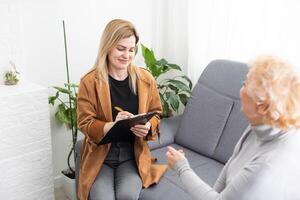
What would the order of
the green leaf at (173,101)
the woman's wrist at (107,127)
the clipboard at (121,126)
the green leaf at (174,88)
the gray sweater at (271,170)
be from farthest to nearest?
the green leaf at (174,88)
the green leaf at (173,101)
the woman's wrist at (107,127)
the clipboard at (121,126)
the gray sweater at (271,170)

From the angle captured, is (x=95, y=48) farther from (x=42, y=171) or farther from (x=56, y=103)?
(x=42, y=171)

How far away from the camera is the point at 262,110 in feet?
3.79

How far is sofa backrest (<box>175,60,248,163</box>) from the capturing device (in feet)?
7.02

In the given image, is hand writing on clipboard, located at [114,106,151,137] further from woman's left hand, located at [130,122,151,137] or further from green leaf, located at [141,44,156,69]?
green leaf, located at [141,44,156,69]

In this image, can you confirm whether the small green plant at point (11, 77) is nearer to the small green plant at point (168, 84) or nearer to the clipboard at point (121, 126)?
the clipboard at point (121, 126)

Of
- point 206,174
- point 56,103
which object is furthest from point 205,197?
point 56,103

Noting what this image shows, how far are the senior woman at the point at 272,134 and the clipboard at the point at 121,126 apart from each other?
25.2 inches

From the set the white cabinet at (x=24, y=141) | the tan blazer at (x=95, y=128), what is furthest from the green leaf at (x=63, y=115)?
the tan blazer at (x=95, y=128)

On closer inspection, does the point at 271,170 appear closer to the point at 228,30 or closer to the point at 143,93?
the point at 143,93

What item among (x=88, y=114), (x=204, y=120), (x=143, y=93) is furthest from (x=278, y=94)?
(x=204, y=120)

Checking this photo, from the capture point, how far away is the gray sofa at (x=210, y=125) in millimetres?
2107

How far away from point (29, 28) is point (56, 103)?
55 cm

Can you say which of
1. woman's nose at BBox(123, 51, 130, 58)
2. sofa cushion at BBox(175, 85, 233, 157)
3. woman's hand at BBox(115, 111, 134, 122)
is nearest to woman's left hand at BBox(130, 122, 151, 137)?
woman's hand at BBox(115, 111, 134, 122)

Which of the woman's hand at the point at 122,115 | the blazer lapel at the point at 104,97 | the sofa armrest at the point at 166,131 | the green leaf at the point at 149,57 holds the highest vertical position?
the green leaf at the point at 149,57
